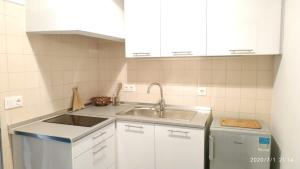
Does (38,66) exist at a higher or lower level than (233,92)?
higher

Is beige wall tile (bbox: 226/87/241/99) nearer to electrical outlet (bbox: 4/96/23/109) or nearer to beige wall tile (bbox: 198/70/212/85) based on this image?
beige wall tile (bbox: 198/70/212/85)

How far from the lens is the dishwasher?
5.72 feet

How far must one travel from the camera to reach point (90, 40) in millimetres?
2576

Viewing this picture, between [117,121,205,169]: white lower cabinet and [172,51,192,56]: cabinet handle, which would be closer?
[117,121,205,169]: white lower cabinet

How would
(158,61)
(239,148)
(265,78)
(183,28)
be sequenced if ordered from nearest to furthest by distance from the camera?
(239,148)
(183,28)
(265,78)
(158,61)

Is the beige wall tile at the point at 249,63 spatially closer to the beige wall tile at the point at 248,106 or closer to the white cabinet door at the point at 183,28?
the beige wall tile at the point at 248,106

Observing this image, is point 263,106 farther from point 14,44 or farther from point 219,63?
point 14,44

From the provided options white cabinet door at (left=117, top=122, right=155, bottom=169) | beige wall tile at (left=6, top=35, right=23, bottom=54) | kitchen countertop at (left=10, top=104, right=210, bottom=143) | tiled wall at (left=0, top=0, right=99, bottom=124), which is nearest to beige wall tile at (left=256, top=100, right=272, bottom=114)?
kitchen countertop at (left=10, top=104, right=210, bottom=143)

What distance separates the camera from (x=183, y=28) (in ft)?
6.65

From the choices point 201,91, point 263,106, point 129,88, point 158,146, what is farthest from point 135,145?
point 263,106

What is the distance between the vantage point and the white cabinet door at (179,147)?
1886 millimetres

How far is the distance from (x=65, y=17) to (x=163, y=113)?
52.6 inches

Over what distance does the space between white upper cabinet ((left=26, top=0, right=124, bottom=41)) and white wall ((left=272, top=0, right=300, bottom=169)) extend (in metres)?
1.48

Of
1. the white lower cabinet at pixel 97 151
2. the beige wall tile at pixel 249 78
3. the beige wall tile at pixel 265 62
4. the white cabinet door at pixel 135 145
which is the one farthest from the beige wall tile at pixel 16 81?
the beige wall tile at pixel 265 62
